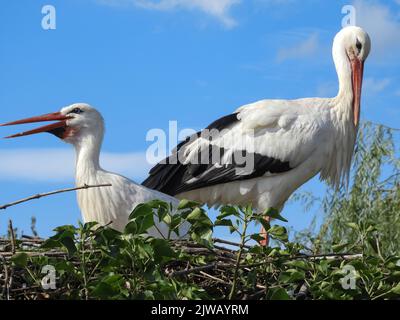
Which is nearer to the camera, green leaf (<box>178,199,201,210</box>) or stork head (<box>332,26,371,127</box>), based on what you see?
green leaf (<box>178,199,201,210</box>)

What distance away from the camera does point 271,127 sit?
23.9 ft

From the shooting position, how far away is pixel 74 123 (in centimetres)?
635

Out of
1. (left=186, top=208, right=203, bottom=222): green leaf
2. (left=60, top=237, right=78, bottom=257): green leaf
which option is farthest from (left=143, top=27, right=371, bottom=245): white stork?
(left=60, top=237, right=78, bottom=257): green leaf

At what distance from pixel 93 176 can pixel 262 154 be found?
1664mm

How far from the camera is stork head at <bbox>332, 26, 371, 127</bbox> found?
767 centimetres

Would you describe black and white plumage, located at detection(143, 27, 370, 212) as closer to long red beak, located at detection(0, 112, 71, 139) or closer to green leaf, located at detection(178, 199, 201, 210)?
long red beak, located at detection(0, 112, 71, 139)

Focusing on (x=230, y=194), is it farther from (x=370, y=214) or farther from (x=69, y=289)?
(x=69, y=289)

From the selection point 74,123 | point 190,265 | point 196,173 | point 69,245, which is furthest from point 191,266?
point 196,173

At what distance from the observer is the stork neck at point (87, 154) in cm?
609

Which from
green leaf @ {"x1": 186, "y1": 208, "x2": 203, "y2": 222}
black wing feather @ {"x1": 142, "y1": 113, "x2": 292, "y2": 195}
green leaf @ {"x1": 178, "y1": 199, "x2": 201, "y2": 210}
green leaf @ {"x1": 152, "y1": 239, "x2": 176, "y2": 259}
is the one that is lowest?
green leaf @ {"x1": 152, "y1": 239, "x2": 176, "y2": 259}

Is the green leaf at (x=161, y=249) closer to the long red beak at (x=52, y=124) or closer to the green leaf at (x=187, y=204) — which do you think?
the green leaf at (x=187, y=204)

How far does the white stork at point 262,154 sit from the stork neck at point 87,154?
0.88m
